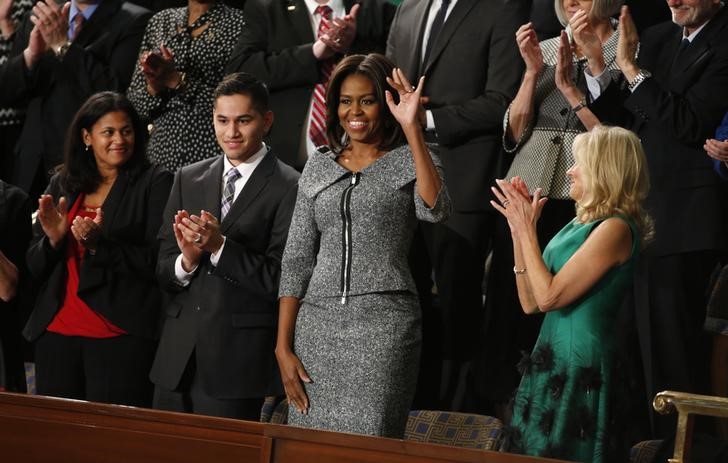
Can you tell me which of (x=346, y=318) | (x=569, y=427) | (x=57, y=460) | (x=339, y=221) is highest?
(x=339, y=221)

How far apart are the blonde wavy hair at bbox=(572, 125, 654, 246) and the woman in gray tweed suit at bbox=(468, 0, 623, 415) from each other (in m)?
0.73

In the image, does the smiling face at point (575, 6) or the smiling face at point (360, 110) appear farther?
the smiling face at point (575, 6)

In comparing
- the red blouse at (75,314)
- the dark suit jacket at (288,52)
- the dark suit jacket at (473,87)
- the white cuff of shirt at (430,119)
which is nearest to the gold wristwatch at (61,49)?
the dark suit jacket at (288,52)

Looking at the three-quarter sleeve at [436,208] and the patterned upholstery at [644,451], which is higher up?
the three-quarter sleeve at [436,208]

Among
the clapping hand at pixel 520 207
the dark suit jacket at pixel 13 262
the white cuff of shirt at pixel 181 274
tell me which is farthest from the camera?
the dark suit jacket at pixel 13 262

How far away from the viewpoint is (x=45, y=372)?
13.1ft

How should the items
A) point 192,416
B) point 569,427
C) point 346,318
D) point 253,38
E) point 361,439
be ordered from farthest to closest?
point 253,38, point 346,318, point 569,427, point 192,416, point 361,439

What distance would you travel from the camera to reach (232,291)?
12.1 ft

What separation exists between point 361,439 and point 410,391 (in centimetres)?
84

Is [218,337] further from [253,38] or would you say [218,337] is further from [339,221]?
[253,38]

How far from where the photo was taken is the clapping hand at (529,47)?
383cm

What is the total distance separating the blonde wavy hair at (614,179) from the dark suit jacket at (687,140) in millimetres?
666

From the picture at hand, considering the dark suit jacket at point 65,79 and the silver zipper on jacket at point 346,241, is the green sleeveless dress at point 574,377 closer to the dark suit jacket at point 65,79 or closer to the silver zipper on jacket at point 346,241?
the silver zipper on jacket at point 346,241

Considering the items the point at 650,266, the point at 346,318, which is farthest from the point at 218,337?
the point at 650,266
